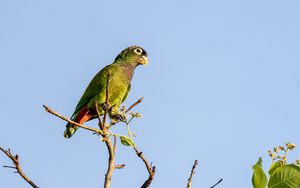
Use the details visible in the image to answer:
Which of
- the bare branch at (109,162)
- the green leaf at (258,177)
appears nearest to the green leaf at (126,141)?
the bare branch at (109,162)

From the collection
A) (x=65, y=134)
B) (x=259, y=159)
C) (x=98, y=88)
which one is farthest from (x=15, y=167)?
(x=98, y=88)

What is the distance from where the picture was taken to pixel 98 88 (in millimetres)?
7504

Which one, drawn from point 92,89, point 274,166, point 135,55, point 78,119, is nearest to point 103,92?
point 92,89

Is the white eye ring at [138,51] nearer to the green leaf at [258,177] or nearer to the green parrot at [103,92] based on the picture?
the green parrot at [103,92]

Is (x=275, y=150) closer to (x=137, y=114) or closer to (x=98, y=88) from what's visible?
(x=137, y=114)

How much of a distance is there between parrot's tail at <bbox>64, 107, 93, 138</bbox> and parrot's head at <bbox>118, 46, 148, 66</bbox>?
78.2 inches

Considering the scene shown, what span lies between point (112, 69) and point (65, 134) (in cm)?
161

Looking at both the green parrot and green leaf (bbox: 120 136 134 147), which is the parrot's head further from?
green leaf (bbox: 120 136 134 147)

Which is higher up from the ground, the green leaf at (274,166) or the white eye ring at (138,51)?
the white eye ring at (138,51)

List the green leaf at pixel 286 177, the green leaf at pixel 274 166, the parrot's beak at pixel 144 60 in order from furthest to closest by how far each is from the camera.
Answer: the parrot's beak at pixel 144 60, the green leaf at pixel 274 166, the green leaf at pixel 286 177

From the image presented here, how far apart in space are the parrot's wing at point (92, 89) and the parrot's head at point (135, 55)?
3.53 ft

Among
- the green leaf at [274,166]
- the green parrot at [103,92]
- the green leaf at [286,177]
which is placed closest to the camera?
the green leaf at [286,177]

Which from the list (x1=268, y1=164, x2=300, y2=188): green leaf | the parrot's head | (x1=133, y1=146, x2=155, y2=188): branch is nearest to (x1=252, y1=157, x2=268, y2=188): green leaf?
(x1=268, y1=164, x2=300, y2=188): green leaf

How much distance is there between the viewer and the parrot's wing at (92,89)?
7312 mm
